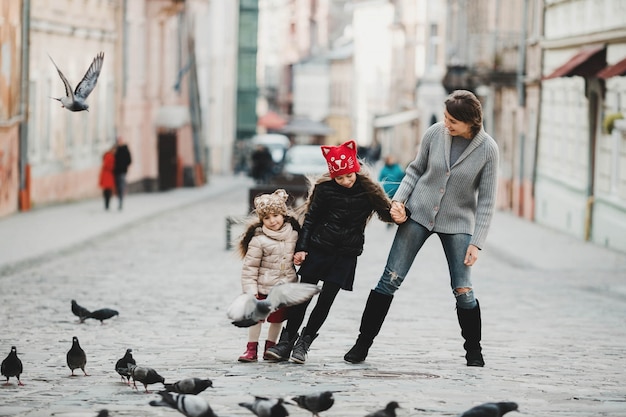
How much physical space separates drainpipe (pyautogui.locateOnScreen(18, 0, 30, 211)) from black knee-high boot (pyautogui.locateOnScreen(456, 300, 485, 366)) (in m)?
22.6

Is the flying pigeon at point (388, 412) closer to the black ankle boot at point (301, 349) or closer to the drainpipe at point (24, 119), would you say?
the black ankle boot at point (301, 349)

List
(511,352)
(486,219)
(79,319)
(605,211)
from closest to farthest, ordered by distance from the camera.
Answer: (486,219)
(511,352)
(79,319)
(605,211)

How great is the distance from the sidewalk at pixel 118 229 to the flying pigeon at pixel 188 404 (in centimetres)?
1207

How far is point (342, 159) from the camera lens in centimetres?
1004

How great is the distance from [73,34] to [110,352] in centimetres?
2760

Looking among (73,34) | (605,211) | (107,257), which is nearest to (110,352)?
(107,257)

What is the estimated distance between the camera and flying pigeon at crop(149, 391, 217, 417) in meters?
7.51

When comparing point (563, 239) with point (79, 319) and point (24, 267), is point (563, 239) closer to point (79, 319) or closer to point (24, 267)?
point (24, 267)

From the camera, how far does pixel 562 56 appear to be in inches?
1329

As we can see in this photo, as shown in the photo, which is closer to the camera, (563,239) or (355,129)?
(563,239)

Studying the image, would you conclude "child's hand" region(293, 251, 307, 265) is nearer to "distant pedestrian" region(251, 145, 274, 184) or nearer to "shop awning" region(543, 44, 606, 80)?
"shop awning" region(543, 44, 606, 80)

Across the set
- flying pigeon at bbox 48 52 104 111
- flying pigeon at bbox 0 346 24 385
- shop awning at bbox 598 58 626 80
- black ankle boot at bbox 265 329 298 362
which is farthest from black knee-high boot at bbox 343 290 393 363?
shop awning at bbox 598 58 626 80

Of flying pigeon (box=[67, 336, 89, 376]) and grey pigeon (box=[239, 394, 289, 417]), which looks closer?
grey pigeon (box=[239, 394, 289, 417])

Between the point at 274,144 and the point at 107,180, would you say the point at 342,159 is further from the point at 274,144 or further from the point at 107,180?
the point at 274,144
